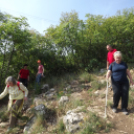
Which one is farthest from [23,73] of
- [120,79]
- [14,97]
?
[120,79]

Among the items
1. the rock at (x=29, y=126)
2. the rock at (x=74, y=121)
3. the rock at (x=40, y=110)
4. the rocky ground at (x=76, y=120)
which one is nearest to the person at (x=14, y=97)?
the rocky ground at (x=76, y=120)

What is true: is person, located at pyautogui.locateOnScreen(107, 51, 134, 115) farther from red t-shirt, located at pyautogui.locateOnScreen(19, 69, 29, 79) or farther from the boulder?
red t-shirt, located at pyautogui.locateOnScreen(19, 69, 29, 79)

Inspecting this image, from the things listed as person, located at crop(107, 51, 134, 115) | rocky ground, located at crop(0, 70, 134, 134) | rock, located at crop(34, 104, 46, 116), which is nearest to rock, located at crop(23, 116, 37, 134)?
rocky ground, located at crop(0, 70, 134, 134)

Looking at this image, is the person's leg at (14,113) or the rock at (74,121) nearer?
the rock at (74,121)

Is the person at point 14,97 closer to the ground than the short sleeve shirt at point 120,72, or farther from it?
closer to the ground

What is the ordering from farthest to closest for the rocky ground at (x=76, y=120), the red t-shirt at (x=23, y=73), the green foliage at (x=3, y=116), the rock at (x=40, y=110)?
the red t-shirt at (x=23, y=73) → the green foliage at (x=3, y=116) → the rock at (x=40, y=110) → the rocky ground at (x=76, y=120)

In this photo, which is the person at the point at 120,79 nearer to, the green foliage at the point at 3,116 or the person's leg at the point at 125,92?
the person's leg at the point at 125,92

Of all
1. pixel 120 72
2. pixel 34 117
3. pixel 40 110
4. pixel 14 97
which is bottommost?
pixel 34 117

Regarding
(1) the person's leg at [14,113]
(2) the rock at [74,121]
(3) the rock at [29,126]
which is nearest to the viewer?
(2) the rock at [74,121]

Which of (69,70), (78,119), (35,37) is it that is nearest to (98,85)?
(78,119)

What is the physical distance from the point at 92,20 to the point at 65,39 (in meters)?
2.52

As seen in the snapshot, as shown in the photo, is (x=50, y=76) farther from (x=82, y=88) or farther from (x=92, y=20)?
(x=92, y=20)

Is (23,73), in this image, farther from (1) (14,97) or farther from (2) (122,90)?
(2) (122,90)

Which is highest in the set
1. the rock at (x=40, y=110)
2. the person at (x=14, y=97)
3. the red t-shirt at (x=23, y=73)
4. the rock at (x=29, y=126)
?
the red t-shirt at (x=23, y=73)
